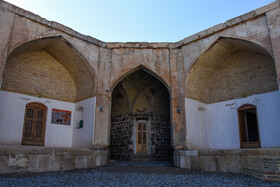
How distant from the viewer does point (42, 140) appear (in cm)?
954

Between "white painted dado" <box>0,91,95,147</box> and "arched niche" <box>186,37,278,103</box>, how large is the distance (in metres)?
4.26

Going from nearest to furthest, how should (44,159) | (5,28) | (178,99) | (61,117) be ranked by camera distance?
(44,159)
(5,28)
(178,99)
(61,117)

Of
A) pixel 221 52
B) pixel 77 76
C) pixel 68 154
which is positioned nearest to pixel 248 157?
pixel 221 52

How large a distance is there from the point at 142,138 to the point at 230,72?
18.3ft

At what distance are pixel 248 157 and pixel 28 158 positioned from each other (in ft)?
21.2

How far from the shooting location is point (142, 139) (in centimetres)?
1257

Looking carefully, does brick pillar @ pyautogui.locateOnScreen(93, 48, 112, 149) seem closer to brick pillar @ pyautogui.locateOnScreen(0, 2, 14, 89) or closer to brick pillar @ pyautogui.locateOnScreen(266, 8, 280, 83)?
brick pillar @ pyautogui.locateOnScreen(0, 2, 14, 89)

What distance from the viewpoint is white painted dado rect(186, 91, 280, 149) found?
27.5 ft

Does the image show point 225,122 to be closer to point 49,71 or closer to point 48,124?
point 48,124

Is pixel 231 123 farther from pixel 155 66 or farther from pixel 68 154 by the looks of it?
pixel 68 154

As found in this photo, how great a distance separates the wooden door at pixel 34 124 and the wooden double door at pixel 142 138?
194 inches

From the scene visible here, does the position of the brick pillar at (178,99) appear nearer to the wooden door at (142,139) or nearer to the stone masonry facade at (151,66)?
the stone masonry facade at (151,66)

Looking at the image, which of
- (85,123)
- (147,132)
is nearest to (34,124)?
(85,123)

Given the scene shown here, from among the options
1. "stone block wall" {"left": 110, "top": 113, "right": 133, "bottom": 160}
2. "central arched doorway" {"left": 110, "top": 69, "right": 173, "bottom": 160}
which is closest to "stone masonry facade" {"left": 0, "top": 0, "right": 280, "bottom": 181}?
"central arched doorway" {"left": 110, "top": 69, "right": 173, "bottom": 160}
